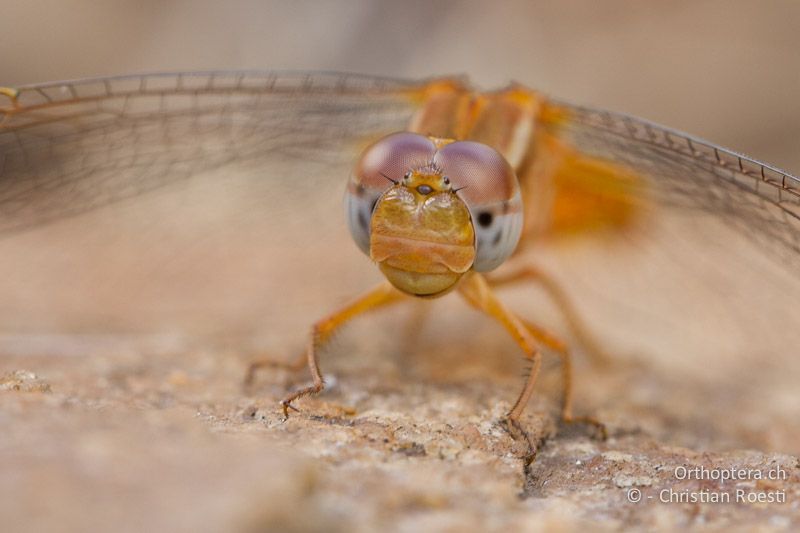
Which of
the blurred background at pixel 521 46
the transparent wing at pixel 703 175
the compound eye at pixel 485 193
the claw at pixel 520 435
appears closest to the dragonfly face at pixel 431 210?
the compound eye at pixel 485 193

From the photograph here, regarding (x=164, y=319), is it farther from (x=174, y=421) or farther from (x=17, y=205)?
(x=174, y=421)

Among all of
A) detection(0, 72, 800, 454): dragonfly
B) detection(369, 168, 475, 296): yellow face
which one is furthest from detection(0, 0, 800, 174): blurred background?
detection(369, 168, 475, 296): yellow face

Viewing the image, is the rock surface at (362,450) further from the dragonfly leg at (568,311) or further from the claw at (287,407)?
the dragonfly leg at (568,311)

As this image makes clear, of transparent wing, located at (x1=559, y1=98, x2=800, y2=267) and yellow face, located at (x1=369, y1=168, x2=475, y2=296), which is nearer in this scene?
yellow face, located at (x1=369, y1=168, x2=475, y2=296)

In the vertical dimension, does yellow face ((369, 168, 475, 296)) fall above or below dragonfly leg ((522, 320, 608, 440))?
above

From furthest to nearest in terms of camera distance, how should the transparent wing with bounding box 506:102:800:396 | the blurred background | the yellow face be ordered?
the blurred background → the transparent wing with bounding box 506:102:800:396 → the yellow face

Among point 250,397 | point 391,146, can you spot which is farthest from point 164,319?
point 391,146

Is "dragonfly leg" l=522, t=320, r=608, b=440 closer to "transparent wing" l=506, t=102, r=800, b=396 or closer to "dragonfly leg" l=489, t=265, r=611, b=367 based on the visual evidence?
"dragonfly leg" l=489, t=265, r=611, b=367
